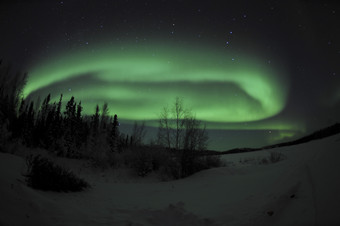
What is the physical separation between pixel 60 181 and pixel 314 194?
25.6 feet

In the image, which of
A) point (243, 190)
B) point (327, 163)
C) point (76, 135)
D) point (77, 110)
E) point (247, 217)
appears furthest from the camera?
point (77, 110)

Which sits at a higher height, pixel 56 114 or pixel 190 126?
pixel 56 114

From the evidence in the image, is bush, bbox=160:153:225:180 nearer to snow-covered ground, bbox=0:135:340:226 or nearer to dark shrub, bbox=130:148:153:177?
dark shrub, bbox=130:148:153:177

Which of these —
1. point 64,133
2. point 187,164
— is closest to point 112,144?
point 64,133

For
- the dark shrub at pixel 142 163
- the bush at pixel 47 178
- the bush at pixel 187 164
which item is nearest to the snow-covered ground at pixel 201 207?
the bush at pixel 47 178

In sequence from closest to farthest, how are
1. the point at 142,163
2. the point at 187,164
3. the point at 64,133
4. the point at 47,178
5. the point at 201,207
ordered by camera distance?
the point at 47,178 < the point at 201,207 < the point at 187,164 < the point at 142,163 < the point at 64,133

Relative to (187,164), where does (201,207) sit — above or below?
below

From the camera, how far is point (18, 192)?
13.8ft

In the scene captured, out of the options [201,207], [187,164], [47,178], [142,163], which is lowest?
[142,163]

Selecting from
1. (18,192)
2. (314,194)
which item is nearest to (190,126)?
(314,194)

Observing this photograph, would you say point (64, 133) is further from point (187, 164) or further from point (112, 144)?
point (187, 164)

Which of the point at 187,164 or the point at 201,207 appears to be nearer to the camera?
the point at 201,207

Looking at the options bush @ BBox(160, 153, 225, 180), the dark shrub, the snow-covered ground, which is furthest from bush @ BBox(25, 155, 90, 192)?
the dark shrub

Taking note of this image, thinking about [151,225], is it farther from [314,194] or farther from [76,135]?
[76,135]
